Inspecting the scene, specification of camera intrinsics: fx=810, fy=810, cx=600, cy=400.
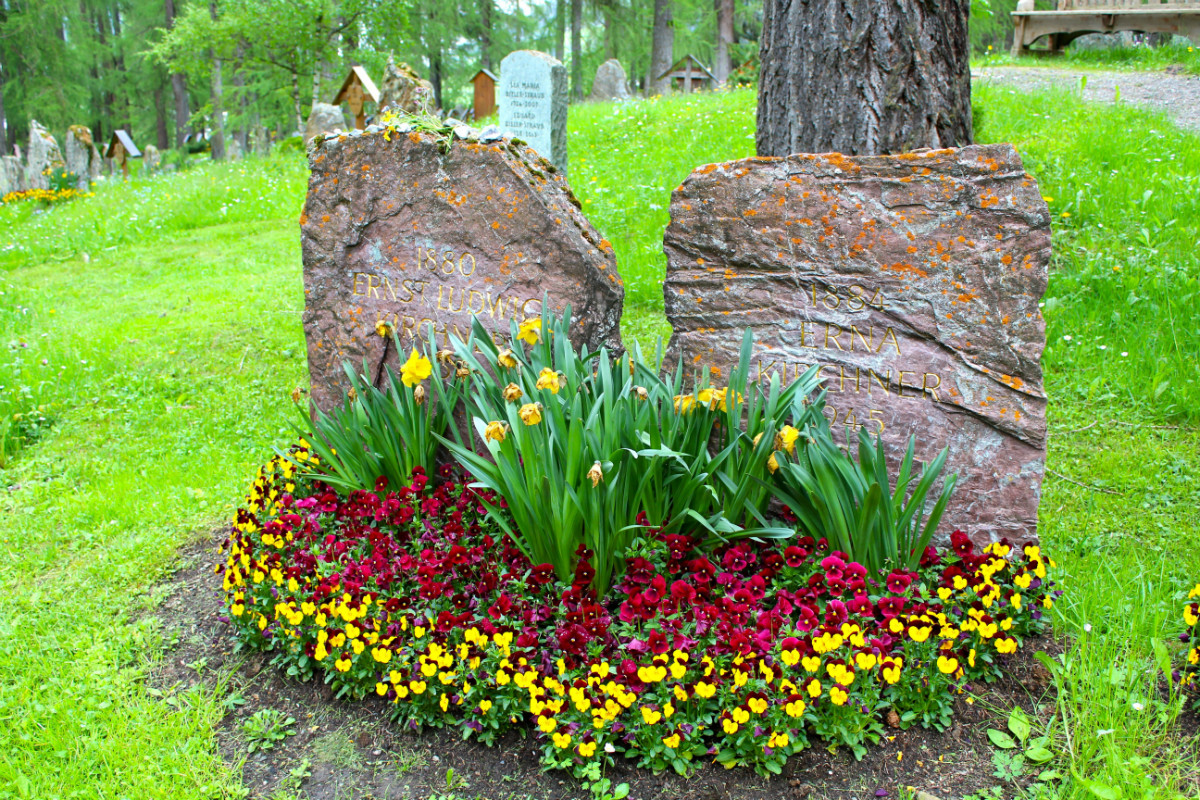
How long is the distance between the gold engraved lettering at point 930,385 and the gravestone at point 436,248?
1233 millimetres

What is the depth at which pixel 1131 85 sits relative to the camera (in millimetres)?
9961

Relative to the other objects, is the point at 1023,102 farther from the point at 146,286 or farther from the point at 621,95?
the point at 621,95

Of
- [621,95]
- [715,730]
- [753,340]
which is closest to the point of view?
[715,730]

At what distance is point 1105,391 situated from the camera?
4.46 m

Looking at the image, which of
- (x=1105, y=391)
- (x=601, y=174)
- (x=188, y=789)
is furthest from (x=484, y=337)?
(x=601, y=174)

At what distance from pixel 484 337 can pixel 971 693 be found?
2.12 metres

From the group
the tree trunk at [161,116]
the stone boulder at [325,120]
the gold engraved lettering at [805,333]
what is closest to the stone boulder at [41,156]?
the stone boulder at [325,120]

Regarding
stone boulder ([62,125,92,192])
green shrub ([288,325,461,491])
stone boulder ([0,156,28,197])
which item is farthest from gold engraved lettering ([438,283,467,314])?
stone boulder ([62,125,92,192])

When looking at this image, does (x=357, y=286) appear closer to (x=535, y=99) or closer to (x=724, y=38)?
(x=535, y=99)

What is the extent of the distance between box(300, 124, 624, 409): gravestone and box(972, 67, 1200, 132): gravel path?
7.30 meters

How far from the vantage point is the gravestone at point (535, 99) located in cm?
823

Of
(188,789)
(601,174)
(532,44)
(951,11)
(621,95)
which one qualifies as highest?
(532,44)

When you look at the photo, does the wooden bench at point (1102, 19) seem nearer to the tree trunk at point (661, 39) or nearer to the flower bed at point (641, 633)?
the tree trunk at point (661, 39)

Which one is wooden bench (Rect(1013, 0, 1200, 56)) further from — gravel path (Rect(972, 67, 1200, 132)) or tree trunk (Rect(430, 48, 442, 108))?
tree trunk (Rect(430, 48, 442, 108))
